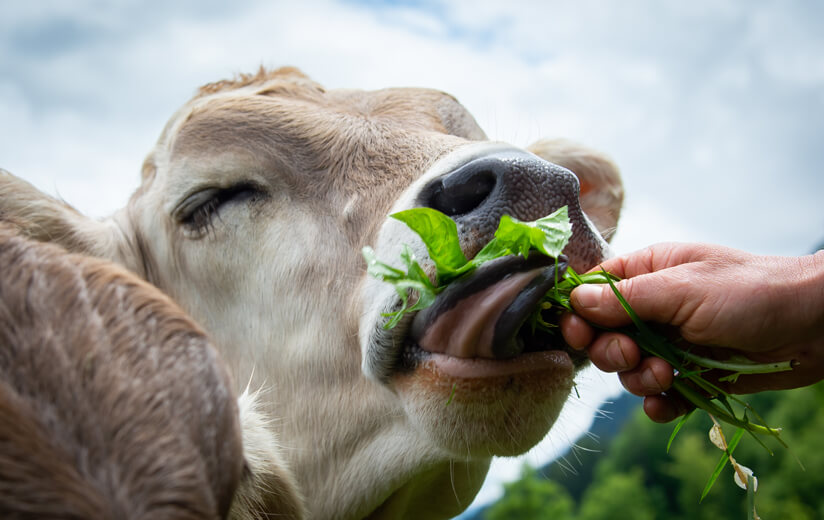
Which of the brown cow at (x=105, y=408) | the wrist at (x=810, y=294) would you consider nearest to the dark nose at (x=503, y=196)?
the wrist at (x=810, y=294)

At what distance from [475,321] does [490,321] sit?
0.04m

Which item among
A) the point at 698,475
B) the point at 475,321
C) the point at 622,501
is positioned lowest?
the point at 622,501

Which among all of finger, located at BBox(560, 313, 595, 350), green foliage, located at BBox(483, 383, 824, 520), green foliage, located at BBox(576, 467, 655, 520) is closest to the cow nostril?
finger, located at BBox(560, 313, 595, 350)

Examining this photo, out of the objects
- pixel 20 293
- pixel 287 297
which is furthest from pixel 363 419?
pixel 20 293

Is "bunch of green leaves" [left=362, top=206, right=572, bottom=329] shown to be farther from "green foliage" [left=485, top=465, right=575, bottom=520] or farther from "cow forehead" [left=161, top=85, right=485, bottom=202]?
"green foliage" [left=485, top=465, right=575, bottom=520]

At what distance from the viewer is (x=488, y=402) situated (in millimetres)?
1795

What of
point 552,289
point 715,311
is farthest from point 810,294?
point 552,289

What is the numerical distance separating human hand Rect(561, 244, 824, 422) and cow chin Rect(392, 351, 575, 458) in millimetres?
137

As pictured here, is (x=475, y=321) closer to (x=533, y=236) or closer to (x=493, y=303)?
(x=493, y=303)

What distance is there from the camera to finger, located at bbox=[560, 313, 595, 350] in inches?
71.6

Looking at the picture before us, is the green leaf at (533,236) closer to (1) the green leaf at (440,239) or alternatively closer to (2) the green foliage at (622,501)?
(1) the green leaf at (440,239)

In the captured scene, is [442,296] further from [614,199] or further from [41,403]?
[614,199]

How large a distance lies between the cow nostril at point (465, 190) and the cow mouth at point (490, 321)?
309 mm

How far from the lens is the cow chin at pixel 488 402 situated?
1.77m
